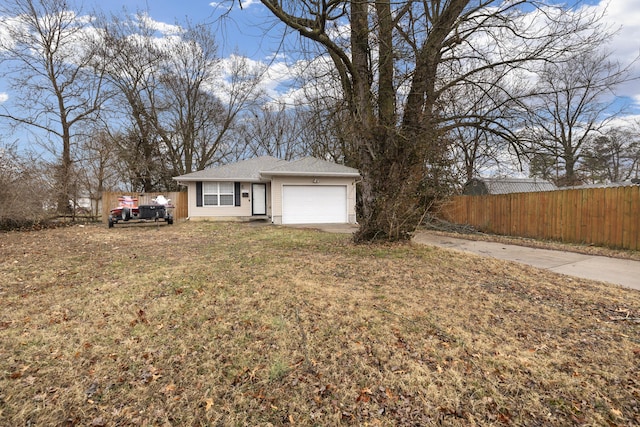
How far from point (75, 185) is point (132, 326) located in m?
13.9

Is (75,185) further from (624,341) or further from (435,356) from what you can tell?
(624,341)

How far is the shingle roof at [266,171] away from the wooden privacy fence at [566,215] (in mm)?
5483

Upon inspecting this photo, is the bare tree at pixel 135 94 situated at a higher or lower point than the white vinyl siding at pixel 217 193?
higher

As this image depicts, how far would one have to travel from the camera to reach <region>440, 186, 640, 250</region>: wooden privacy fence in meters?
7.93

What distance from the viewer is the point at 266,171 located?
43.4ft

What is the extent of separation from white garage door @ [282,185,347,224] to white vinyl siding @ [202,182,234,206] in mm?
3711

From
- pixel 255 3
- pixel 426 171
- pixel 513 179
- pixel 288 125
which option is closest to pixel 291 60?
pixel 255 3

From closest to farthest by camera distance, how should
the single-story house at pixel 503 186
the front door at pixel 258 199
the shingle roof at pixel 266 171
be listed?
the shingle roof at pixel 266 171
the front door at pixel 258 199
the single-story house at pixel 503 186

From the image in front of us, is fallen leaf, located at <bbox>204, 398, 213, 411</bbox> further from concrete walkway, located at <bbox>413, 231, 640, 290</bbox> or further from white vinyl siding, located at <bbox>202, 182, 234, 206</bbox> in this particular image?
white vinyl siding, located at <bbox>202, 182, 234, 206</bbox>

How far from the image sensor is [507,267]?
5.40 metres

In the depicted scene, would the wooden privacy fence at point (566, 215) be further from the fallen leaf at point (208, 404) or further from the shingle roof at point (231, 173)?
the shingle roof at point (231, 173)

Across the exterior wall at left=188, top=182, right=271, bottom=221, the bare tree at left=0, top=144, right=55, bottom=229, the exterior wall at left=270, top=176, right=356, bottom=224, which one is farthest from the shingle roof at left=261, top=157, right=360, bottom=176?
the bare tree at left=0, top=144, right=55, bottom=229

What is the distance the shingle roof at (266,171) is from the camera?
13.5 m

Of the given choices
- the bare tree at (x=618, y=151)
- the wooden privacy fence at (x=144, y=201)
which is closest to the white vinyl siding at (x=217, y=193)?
the wooden privacy fence at (x=144, y=201)
